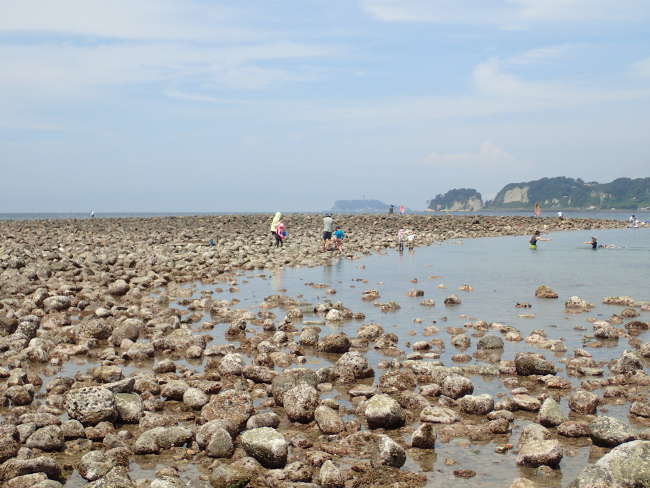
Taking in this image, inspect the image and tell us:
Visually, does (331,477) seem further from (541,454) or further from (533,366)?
(533,366)

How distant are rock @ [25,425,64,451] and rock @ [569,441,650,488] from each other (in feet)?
18.4

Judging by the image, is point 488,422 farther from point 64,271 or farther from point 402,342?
point 64,271

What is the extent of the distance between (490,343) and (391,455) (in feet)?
19.9

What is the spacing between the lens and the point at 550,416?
7.73m

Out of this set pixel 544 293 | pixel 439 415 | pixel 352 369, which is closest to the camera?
pixel 439 415

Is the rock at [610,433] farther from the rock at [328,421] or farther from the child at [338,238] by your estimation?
the child at [338,238]

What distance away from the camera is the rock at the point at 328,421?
7.52 m

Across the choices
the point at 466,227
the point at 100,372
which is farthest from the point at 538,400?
the point at 466,227

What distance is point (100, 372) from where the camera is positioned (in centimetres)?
975

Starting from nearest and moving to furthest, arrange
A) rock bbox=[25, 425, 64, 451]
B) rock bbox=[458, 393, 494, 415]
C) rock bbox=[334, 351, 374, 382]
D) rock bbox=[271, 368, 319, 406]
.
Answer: rock bbox=[25, 425, 64, 451]
rock bbox=[458, 393, 494, 415]
rock bbox=[271, 368, 319, 406]
rock bbox=[334, 351, 374, 382]

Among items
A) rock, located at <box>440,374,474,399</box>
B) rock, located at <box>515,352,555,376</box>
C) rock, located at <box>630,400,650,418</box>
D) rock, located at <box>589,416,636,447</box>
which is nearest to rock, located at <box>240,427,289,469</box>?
rock, located at <box>440,374,474,399</box>

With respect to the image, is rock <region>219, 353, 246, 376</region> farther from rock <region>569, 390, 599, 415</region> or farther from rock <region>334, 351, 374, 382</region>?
rock <region>569, 390, 599, 415</region>

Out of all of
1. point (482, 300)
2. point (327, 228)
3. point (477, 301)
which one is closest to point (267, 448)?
point (477, 301)

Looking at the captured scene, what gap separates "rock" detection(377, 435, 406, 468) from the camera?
21.4ft
